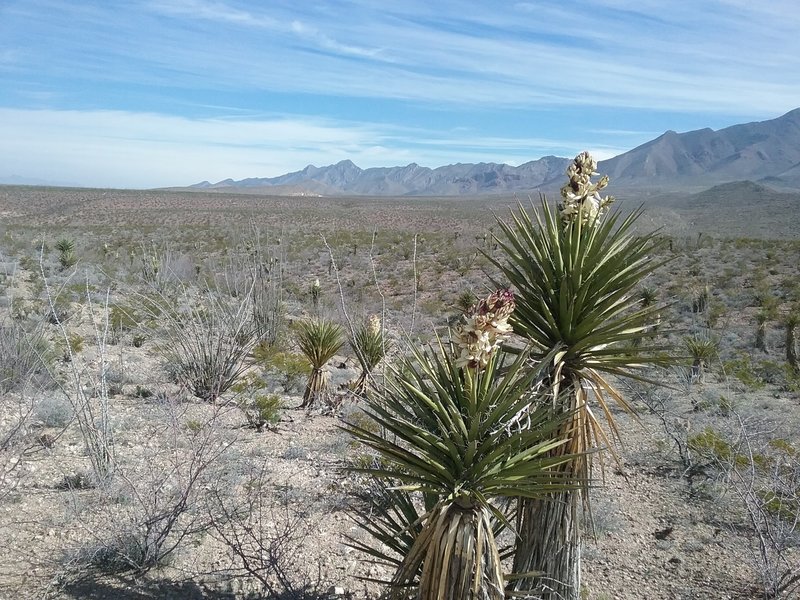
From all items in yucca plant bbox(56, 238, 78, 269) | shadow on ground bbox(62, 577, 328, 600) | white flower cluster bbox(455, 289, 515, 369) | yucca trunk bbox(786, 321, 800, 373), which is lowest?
shadow on ground bbox(62, 577, 328, 600)

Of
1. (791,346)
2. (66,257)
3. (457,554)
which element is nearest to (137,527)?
(457,554)

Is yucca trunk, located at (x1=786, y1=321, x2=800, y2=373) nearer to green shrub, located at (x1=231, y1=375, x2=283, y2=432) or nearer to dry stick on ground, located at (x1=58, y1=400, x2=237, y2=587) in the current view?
green shrub, located at (x1=231, y1=375, x2=283, y2=432)

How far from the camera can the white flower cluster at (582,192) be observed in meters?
3.81

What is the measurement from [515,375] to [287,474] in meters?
4.52

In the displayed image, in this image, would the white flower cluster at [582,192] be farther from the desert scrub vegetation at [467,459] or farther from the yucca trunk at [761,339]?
the yucca trunk at [761,339]

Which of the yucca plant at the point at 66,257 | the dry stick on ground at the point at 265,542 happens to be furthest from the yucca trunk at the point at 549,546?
the yucca plant at the point at 66,257

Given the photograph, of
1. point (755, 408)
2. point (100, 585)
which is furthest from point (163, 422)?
point (755, 408)

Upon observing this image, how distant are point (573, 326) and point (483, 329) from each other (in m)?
0.99

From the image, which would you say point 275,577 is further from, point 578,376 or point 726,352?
point 726,352

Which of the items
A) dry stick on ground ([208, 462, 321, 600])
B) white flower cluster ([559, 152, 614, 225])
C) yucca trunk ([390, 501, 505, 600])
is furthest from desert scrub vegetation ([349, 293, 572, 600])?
dry stick on ground ([208, 462, 321, 600])

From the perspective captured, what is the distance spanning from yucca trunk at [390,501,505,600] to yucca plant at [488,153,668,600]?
57 cm

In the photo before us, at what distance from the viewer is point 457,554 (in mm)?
3088

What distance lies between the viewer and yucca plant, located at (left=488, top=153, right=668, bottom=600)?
3.65 m

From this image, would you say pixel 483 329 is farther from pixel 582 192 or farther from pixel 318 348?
pixel 318 348
